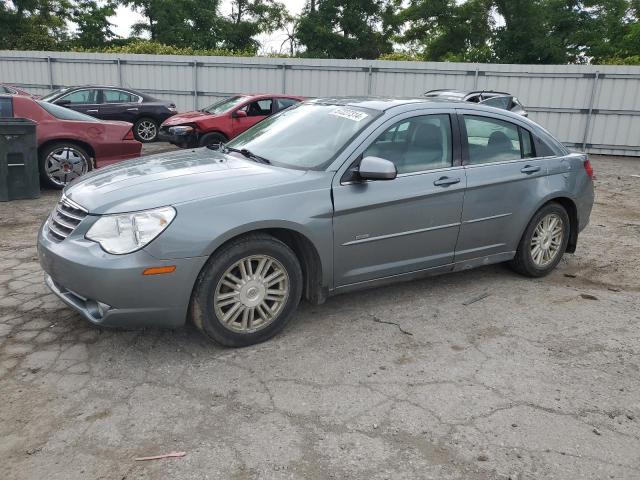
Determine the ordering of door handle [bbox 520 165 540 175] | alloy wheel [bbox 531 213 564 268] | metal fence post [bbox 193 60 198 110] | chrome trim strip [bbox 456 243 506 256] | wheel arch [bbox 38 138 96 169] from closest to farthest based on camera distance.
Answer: chrome trim strip [bbox 456 243 506 256], door handle [bbox 520 165 540 175], alloy wheel [bbox 531 213 564 268], wheel arch [bbox 38 138 96 169], metal fence post [bbox 193 60 198 110]

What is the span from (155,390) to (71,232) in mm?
1094

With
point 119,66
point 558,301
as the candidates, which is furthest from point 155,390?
point 119,66

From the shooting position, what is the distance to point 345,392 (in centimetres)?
322

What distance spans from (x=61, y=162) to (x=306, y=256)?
569cm

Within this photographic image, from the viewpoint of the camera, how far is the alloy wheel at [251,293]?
11.6ft

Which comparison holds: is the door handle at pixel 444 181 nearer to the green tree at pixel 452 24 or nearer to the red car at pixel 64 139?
the red car at pixel 64 139

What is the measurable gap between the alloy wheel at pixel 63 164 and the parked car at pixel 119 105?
6.21 m

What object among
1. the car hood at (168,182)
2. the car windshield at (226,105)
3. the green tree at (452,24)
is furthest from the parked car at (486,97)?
the green tree at (452,24)

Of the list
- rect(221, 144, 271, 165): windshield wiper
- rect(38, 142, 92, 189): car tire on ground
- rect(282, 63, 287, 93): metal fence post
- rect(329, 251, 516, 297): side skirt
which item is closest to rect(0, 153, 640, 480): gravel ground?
rect(329, 251, 516, 297): side skirt

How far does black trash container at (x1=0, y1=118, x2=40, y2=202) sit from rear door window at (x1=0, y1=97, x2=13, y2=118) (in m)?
0.86

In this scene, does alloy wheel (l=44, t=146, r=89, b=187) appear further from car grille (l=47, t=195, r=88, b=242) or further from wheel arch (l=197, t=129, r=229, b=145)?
car grille (l=47, t=195, r=88, b=242)

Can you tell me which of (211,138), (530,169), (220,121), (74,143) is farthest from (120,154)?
(530,169)

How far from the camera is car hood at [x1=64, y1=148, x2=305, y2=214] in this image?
11.2 ft

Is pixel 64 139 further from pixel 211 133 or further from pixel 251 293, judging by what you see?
pixel 251 293
